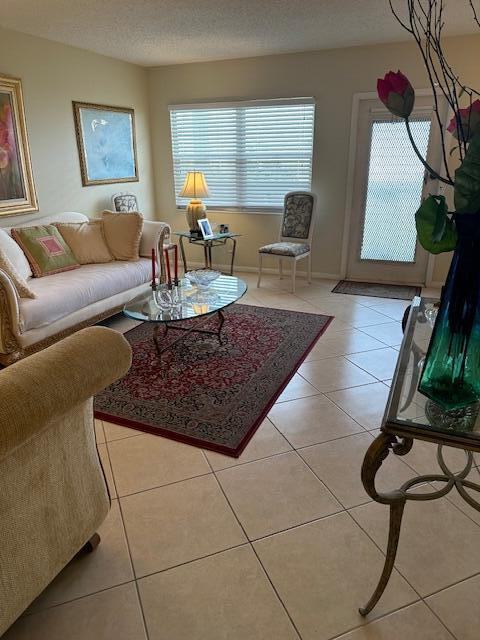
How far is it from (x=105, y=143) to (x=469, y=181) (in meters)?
4.75

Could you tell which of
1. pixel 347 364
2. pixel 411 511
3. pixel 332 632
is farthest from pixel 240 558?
pixel 347 364

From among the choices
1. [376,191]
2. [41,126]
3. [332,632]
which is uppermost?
[41,126]

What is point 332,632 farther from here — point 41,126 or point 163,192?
point 163,192

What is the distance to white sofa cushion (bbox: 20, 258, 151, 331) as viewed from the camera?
3018 millimetres

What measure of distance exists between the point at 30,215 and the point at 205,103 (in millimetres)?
2502

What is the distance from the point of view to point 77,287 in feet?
11.0

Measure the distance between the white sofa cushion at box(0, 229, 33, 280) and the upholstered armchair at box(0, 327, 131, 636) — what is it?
2.25m

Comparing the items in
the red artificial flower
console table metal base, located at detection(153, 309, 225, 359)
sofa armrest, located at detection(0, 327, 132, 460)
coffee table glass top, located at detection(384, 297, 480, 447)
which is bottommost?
console table metal base, located at detection(153, 309, 225, 359)

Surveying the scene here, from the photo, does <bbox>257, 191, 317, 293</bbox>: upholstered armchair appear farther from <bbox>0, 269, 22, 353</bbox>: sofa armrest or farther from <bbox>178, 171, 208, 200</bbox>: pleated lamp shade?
<bbox>0, 269, 22, 353</bbox>: sofa armrest

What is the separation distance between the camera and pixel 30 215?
13.6 ft

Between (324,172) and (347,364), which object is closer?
(347,364)

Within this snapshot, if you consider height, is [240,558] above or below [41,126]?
below

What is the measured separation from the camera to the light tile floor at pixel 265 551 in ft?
4.63

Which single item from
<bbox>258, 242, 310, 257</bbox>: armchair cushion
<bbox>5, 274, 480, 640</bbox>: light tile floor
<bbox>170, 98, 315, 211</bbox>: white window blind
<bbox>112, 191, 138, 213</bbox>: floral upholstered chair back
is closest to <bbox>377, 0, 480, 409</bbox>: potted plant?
<bbox>5, 274, 480, 640</bbox>: light tile floor
